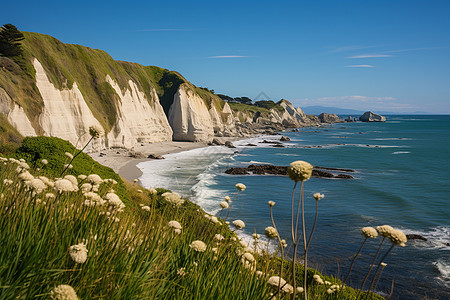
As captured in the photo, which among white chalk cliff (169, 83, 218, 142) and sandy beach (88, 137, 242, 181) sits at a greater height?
white chalk cliff (169, 83, 218, 142)

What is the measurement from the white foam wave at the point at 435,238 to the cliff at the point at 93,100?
751 inches

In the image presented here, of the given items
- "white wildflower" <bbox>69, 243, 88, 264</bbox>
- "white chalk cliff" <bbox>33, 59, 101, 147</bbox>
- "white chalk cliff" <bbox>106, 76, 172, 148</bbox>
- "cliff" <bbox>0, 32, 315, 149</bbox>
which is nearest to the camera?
"white wildflower" <bbox>69, 243, 88, 264</bbox>

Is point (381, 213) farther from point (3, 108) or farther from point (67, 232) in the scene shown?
point (3, 108)

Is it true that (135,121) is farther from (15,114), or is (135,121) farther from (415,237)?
(415,237)

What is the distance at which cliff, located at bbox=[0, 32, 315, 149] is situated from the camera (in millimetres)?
34000

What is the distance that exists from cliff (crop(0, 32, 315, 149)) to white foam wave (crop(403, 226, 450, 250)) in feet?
62.6

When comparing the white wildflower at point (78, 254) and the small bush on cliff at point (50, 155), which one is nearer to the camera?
the white wildflower at point (78, 254)

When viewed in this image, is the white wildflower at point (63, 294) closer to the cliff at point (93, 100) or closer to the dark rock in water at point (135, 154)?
the cliff at point (93, 100)

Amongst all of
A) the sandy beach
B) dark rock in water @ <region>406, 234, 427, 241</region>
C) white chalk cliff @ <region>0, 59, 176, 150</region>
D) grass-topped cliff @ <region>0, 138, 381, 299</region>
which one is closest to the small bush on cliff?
white chalk cliff @ <region>0, 59, 176, 150</region>

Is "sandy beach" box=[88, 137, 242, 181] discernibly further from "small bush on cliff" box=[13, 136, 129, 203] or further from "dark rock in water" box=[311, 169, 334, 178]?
"dark rock in water" box=[311, 169, 334, 178]

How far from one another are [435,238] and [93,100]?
4475 centimetres

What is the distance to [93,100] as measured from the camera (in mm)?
48750

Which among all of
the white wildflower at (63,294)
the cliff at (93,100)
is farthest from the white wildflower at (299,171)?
the cliff at (93,100)

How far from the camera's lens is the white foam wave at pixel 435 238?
1867 centimetres
